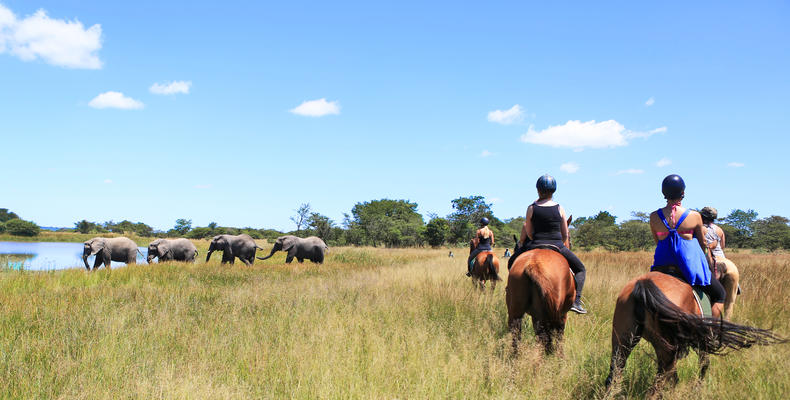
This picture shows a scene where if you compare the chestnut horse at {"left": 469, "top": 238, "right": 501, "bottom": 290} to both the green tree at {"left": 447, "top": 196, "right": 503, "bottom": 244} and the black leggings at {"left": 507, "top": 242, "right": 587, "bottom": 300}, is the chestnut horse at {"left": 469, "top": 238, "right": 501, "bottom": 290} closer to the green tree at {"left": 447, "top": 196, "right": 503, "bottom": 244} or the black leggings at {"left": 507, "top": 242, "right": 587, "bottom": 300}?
the black leggings at {"left": 507, "top": 242, "right": 587, "bottom": 300}

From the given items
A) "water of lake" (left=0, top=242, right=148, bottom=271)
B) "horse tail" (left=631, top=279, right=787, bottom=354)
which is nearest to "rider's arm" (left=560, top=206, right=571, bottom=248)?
"horse tail" (left=631, top=279, right=787, bottom=354)

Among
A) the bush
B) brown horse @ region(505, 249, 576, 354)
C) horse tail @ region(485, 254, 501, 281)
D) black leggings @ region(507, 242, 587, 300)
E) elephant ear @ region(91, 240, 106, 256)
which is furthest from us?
the bush

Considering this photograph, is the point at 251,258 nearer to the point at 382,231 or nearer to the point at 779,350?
the point at 779,350

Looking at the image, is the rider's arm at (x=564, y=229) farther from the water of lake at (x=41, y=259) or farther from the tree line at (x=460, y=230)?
the tree line at (x=460, y=230)

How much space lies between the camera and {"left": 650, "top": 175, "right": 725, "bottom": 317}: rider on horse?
3227 mm

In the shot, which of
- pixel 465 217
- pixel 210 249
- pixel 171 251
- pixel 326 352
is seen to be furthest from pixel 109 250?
pixel 465 217

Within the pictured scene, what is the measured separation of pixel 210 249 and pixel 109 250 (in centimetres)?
405

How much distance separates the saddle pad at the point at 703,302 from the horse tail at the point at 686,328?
0.98 ft

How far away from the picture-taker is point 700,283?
3203 mm

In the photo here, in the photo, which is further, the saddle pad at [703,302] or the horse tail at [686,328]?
the saddle pad at [703,302]

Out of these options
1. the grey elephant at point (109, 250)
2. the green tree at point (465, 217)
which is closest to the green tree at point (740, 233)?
the green tree at point (465, 217)

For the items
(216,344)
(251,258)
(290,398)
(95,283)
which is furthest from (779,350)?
(251,258)

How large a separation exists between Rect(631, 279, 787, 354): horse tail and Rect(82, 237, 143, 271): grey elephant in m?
19.6

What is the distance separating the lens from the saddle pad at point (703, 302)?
3180 mm
